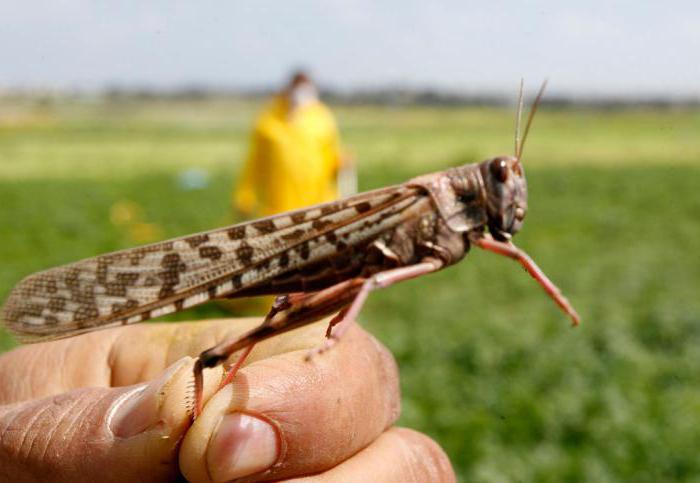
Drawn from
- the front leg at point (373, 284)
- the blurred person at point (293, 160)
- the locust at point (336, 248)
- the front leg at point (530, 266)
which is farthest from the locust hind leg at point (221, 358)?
the blurred person at point (293, 160)

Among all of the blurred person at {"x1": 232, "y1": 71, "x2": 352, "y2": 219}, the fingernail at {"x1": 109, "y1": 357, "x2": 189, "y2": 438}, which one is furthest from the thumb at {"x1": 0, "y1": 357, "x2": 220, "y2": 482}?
the blurred person at {"x1": 232, "y1": 71, "x2": 352, "y2": 219}

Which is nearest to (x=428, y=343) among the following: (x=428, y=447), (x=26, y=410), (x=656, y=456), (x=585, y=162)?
(x=656, y=456)

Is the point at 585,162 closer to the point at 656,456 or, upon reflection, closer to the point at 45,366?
the point at 656,456

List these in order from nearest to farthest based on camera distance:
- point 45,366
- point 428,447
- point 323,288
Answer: point 323,288, point 428,447, point 45,366

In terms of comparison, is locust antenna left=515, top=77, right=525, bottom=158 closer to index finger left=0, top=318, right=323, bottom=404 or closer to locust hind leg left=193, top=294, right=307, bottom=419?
locust hind leg left=193, top=294, right=307, bottom=419

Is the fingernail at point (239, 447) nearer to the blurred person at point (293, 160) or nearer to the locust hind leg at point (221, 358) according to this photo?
the locust hind leg at point (221, 358)

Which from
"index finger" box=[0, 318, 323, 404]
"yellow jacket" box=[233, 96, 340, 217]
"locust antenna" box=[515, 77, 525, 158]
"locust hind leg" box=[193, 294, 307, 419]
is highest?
"locust antenna" box=[515, 77, 525, 158]

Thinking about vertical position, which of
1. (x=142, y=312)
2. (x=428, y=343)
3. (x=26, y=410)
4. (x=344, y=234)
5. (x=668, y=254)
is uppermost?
A: (x=344, y=234)
